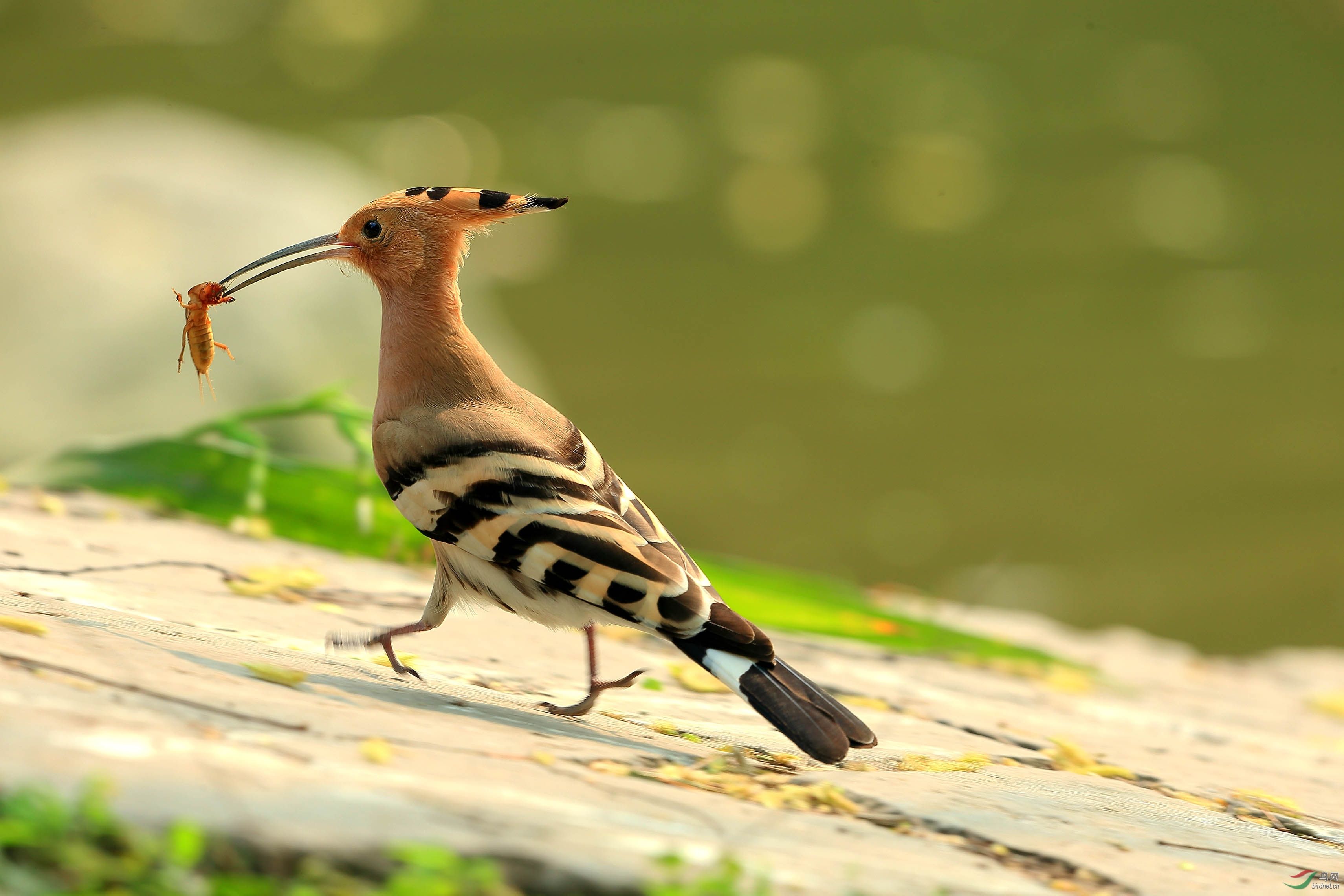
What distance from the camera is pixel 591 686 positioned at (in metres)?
2.50

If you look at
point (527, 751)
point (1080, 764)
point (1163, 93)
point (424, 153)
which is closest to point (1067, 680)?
point (1080, 764)

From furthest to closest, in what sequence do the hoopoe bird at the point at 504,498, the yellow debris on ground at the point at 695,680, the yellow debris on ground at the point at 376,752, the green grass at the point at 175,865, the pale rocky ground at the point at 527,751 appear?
the yellow debris on ground at the point at 695,680 < the hoopoe bird at the point at 504,498 < the yellow debris on ground at the point at 376,752 < the pale rocky ground at the point at 527,751 < the green grass at the point at 175,865

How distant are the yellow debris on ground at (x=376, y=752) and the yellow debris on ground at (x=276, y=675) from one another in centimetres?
37

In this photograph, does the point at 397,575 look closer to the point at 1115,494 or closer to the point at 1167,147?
the point at 1115,494

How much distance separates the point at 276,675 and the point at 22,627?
1.27ft

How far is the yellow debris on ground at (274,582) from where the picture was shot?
3.12 m

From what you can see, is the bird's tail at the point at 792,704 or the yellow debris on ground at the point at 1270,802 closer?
the bird's tail at the point at 792,704

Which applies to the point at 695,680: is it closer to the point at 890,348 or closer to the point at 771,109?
the point at 890,348

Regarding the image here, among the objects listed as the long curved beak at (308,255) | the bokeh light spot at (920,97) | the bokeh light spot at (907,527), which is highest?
the bokeh light spot at (920,97)

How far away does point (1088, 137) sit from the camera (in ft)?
36.5

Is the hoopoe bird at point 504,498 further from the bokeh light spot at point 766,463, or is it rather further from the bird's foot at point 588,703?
the bokeh light spot at point 766,463

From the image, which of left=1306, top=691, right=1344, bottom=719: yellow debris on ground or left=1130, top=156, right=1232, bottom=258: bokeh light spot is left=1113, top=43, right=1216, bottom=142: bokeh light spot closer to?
left=1130, top=156, right=1232, bottom=258: bokeh light spot

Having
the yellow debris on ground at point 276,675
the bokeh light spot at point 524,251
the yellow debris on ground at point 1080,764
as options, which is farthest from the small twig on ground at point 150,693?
the bokeh light spot at point 524,251

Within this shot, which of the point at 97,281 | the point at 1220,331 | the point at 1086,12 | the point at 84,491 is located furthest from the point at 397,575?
the point at 1086,12
